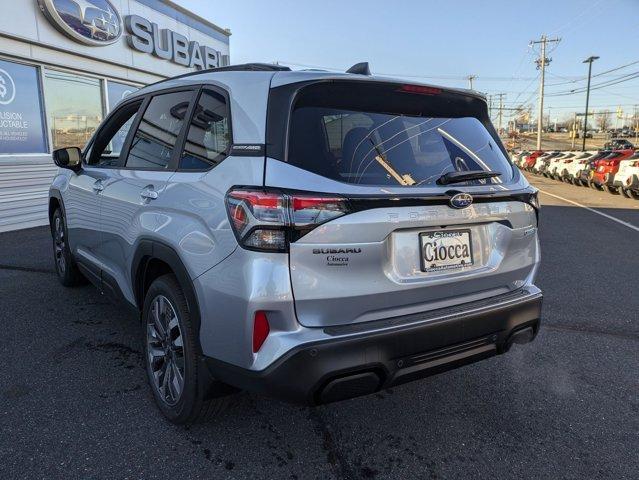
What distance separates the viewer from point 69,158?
4059mm

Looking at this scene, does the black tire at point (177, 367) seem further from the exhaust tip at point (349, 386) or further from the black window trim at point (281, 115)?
the black window trim at point (281, 115)

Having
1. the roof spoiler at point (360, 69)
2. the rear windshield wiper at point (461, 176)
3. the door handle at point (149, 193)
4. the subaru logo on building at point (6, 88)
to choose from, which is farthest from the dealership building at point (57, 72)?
the rear windshield wiper at point (461, 176)

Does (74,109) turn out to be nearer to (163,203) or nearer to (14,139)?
Result: (14,139)

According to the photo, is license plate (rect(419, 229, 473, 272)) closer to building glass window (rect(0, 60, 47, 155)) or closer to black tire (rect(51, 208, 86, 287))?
black tire (rect(51, 208, 86, 287))

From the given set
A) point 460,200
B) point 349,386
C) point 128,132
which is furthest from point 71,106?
point 349,386

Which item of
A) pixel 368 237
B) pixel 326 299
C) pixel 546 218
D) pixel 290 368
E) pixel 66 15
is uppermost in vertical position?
pixel 66 15

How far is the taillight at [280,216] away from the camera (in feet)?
6.47

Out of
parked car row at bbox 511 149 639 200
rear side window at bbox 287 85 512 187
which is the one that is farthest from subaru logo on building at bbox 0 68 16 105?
parked car row at bbox 511 149 639 200

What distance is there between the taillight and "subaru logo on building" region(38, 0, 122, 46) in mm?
9499

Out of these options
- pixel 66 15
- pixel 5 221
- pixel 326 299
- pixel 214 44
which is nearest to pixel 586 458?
pixel 326 299

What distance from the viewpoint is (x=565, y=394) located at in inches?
121

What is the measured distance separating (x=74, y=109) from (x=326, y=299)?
10.5m

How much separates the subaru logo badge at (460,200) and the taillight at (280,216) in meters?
0.57

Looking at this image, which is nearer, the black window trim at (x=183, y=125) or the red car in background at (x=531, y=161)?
the black window trim at (x=183, y=125)
